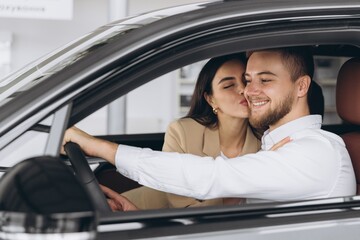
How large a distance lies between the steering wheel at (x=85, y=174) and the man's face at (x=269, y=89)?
583 mm

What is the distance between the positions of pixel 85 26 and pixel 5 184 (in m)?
8.06

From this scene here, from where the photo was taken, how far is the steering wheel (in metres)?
1.75

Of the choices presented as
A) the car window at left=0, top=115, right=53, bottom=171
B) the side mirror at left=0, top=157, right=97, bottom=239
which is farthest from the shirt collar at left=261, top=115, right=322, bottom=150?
the side mirror at left=0, top=157, right=97, bottom=239

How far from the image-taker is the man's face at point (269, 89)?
2.26 meters

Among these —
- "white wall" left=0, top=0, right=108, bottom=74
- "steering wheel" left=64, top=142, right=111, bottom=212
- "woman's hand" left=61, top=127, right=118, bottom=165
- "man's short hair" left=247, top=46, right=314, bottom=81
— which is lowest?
"steering wheel" left=64, top=142, right=111, bottom=212

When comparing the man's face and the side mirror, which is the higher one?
the man's face

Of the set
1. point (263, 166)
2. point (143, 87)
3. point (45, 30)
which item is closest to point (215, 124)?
point (263, 166)

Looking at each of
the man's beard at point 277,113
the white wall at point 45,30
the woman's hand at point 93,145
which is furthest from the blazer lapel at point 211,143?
the white wall at point 45,30

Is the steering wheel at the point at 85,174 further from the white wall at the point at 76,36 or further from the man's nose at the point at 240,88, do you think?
the white wall at the point at 76,36

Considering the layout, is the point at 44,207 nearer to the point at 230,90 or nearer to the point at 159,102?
the point at 230,90

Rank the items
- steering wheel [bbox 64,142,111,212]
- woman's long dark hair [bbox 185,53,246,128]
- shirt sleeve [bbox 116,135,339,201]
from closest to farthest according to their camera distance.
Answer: steering wheel [bbox 64,142,111,212] < shirt sleeve [bbox 116,135,339,201] < woman's long dark hair [bbox 185,53,246,128]

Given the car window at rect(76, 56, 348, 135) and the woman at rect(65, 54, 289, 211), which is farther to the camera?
the car window at rect(76, 56, 348, 135)

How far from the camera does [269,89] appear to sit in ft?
7.43

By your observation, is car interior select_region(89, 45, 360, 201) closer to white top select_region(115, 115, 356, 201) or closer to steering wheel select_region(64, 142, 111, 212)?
white top select_region(115, 115, 356, 201)
